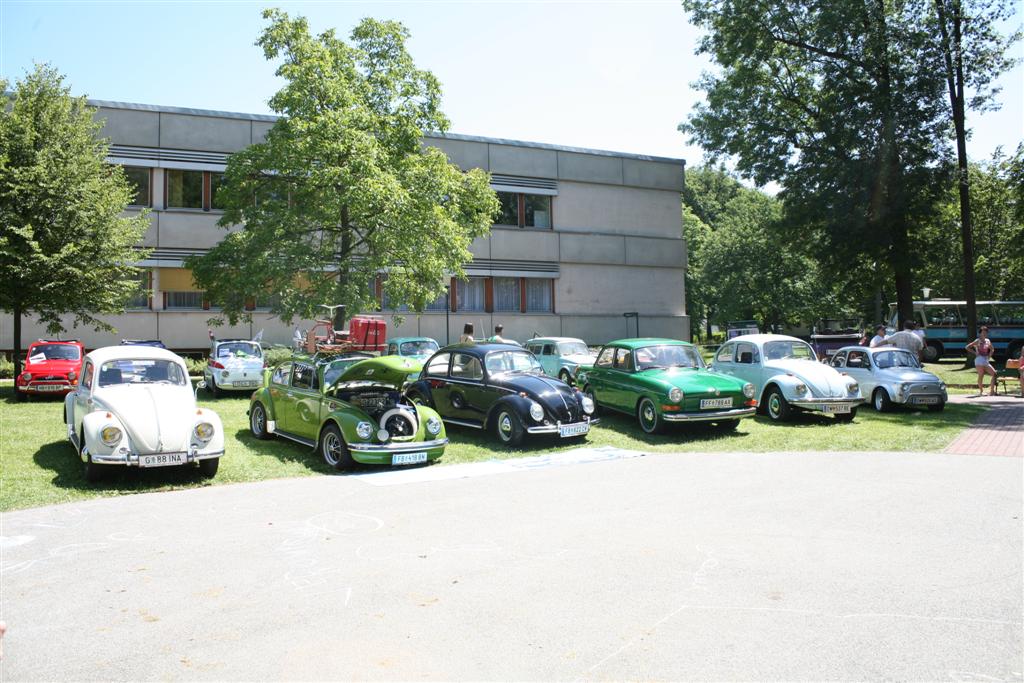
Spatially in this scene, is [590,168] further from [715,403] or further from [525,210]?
[715,403]

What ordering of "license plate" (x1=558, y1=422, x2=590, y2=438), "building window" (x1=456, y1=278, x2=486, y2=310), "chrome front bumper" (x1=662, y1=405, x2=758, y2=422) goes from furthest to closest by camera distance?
"building window" (x1=456, y1=278, x2=486, y2=310)
"chrome front bumper" (x1=662, y1=405, x2=758, y2=422)
"license plate" (x1=558, y1=422, x2=590, y2=438)

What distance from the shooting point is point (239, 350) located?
20375 millimetres

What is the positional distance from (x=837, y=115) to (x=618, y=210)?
9.95m

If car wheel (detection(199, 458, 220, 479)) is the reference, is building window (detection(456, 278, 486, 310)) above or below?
above

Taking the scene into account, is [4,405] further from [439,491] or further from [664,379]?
[664,379]

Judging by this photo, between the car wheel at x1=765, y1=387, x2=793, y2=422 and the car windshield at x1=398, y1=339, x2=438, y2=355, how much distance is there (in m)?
9.68

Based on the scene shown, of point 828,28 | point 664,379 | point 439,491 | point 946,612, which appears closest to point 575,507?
point 439,491

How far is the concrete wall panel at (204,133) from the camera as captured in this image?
88.9ft

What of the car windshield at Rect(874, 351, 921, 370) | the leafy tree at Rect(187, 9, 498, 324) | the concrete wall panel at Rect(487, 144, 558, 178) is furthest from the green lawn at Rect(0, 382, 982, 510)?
the concrete wall panel at Rect(487, 144, 558, 178)

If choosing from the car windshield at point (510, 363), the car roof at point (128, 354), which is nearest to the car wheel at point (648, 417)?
the car windshield at point (510, 363)

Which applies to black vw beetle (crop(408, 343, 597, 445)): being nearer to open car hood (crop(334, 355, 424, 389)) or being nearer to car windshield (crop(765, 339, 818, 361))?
open car hood (crop(334, 355, 424, 389))

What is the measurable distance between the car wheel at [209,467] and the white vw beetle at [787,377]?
10.4 metres

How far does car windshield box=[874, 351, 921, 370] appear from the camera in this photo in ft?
54.4

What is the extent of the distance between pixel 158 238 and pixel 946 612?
27953mm
